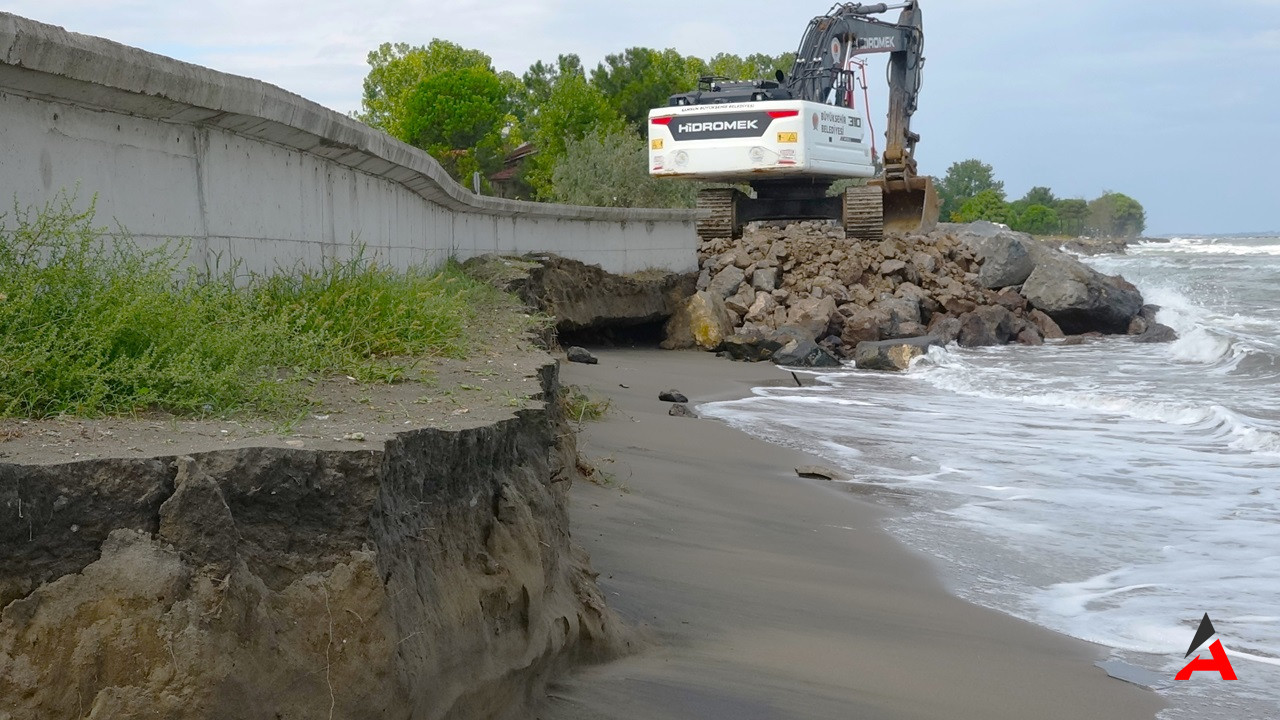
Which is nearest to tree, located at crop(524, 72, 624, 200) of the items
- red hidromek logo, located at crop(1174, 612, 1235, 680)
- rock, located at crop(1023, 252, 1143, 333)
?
rock, located at crop(1023, 252, 1143, 333)

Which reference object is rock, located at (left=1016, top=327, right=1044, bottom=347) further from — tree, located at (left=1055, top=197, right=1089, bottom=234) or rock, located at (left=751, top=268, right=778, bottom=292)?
tree, located at (left=1055, top=197, right=1089, bottom=234)

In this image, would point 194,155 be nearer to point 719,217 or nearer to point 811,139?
point 811,139

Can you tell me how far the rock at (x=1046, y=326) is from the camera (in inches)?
914

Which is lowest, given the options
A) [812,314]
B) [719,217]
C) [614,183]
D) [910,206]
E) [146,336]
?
[812,314]

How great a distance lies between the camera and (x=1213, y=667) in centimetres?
A: 534

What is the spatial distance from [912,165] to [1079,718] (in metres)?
22.4

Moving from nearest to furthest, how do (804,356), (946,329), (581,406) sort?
(581,406) < (804,356) < (946,329)

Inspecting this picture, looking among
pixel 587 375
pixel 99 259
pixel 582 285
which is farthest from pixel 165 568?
pixel 582 285

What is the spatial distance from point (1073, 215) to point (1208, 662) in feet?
448

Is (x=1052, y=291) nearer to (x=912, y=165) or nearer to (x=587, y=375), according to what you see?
(x=912, y=165)

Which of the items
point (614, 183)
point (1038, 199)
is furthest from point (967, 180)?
point (614, 183)

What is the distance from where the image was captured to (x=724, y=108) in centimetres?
2325

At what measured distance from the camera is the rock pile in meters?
19.4

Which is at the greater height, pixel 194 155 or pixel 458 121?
pixel 458 121
